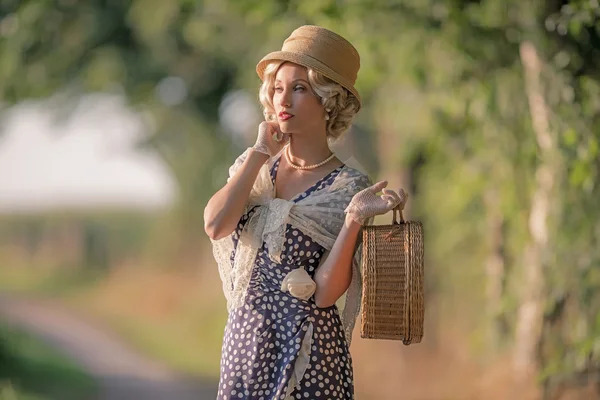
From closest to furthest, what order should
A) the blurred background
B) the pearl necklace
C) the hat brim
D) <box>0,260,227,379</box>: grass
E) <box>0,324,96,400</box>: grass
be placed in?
the hat brim
the pearl necklace
the blurred background
<box>0,324,96,400</box>: grass
<box>0,260,227,379</box>: grass

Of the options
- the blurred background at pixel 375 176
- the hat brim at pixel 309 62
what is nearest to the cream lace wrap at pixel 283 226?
the hat brim at pixel 309 62

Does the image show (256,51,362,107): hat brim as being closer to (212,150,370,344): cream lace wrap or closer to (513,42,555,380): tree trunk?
(212,150,370,344): cream lace wrap

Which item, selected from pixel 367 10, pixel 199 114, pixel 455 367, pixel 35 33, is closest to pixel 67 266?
pixel 199 114

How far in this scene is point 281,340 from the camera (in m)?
3.02

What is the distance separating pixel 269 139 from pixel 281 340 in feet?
1.86

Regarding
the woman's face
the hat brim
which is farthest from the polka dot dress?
the hat brim

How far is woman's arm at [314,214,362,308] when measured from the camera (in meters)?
2.94

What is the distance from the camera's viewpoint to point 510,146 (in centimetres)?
637

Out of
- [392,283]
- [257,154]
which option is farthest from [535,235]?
[257,154]

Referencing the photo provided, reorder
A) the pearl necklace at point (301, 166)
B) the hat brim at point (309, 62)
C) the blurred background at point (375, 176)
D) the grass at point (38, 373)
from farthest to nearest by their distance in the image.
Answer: the grass at point (38, 373)
the blurred background at point (375, 176)
the pearl necklace at point (301, 166)
the hat brim at point (309, 62)

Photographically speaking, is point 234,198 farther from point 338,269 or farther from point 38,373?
point 38,373

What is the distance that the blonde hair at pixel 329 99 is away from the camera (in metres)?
3.05

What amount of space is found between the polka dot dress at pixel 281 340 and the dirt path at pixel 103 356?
634cm

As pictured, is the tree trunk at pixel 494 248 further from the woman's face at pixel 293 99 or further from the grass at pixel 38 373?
the woman's face at pixel 293 99
